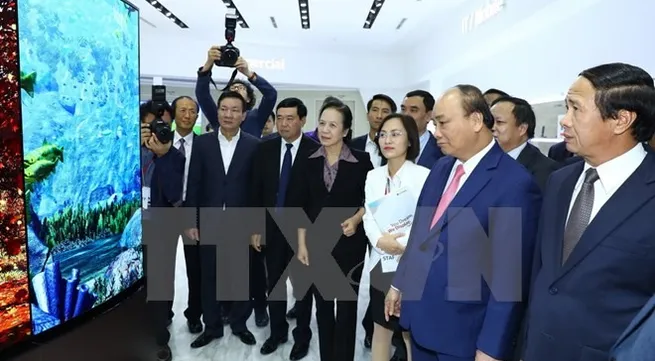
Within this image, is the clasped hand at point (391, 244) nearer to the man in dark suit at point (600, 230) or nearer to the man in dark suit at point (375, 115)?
the man in dark suit at point (600, 230)

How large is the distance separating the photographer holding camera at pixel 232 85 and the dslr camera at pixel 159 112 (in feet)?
1.78

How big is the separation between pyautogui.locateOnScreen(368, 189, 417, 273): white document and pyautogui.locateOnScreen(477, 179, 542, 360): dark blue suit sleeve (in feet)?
2.35

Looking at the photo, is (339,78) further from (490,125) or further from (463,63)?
(490,125)

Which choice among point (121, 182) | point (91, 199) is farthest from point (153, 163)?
point (91, 199)

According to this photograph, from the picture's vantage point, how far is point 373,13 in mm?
8547

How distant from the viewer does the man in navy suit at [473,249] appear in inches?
60.0

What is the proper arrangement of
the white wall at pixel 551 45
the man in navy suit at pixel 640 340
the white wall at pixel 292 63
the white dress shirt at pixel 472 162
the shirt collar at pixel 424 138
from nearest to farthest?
the man in navy suit at pixel 640 340 → the white dress shirt at pixel 472 162 → the shirt collar at pixel 424 138 → the white wall at pixel 551 45 → the white wall at pixel 292 63

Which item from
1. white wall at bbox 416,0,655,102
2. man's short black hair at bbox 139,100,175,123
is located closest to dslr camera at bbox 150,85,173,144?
man's short black hair at bbox 139,100,175,123

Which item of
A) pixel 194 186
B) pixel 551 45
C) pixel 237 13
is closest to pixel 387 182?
pixel 194 186

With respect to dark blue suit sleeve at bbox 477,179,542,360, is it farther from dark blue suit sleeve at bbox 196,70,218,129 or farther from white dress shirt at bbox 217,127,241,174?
dark blue suit sleeve at bbox 196,70,218,129

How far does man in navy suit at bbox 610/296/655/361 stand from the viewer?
0.93 metres

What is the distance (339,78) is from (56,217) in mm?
11093

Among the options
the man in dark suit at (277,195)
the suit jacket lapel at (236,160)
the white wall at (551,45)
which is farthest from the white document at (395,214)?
the white wall at (551,45)

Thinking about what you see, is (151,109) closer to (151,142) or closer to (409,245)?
(151,142)
